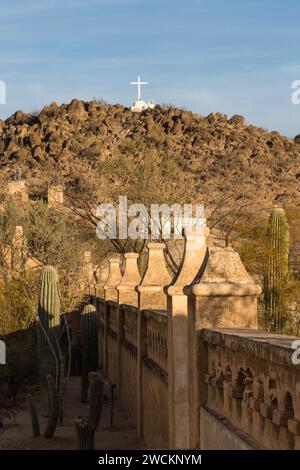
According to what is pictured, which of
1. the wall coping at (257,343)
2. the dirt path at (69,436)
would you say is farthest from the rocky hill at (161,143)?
the wall coping at (257,343)

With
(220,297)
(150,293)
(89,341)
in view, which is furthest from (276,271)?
(220,297)

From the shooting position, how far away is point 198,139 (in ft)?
214

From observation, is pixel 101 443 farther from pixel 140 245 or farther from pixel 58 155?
pixel 58 155

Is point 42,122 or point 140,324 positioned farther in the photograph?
point 42,122

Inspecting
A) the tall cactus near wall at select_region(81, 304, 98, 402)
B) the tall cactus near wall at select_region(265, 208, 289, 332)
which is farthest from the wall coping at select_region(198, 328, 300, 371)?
the tall cactus near wall at select_region(265, 208, 289, 332)

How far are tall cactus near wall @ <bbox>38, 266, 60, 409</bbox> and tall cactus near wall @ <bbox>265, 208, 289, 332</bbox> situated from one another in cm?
893

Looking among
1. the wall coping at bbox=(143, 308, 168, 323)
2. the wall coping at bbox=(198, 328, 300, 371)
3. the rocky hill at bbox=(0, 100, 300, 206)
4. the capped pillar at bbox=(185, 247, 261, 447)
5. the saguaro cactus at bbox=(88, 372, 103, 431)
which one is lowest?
the saguaro cactus at bbox=(88, 372, 103, 431)

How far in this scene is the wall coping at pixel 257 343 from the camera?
3.94m

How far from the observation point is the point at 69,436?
12.7 meters

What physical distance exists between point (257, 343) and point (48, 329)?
34.5 feet

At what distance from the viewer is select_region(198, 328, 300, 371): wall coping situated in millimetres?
3943

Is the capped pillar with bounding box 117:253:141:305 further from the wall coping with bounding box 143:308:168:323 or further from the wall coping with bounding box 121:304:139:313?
the wall coping with bounding box 143:308:168:323

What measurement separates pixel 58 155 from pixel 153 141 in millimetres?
7494
